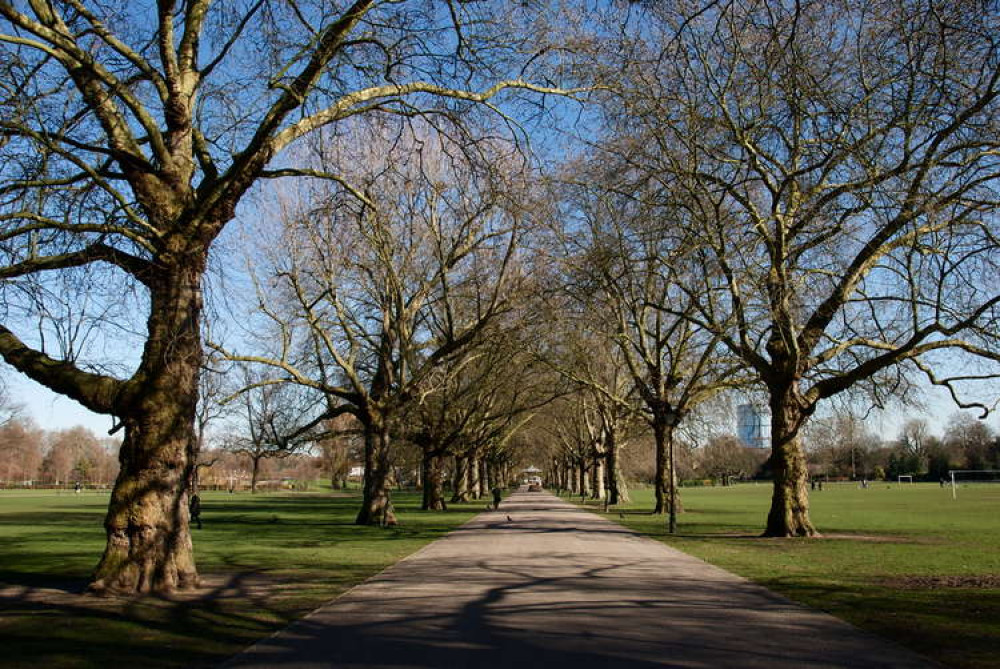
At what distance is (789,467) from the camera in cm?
2152

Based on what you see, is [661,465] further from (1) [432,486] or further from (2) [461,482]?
(2) [461,482]

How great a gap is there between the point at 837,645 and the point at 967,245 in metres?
10.6

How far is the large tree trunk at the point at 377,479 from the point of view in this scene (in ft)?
96.4

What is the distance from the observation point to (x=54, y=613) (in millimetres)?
9883

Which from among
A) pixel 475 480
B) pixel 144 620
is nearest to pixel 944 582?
pixel 144 620

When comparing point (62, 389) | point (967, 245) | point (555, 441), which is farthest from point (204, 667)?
point (555, 441)

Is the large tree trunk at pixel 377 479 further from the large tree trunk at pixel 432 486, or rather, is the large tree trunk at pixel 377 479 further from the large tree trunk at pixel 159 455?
the large tree trunk at pixel 159 455

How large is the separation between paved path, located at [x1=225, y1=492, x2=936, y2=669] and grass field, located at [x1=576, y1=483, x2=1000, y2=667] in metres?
0.56

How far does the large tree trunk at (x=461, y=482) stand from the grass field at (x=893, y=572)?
3110cm

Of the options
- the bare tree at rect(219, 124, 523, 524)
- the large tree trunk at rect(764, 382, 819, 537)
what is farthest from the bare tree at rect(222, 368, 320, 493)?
the large tree trunk at rect(764, 382, 819, 537)

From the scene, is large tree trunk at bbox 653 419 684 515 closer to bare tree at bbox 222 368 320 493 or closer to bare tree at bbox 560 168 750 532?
bare tree at bbox 560 168 750 532

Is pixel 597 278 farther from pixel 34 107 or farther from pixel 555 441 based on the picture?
pixel 555 441

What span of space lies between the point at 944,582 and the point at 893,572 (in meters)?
1.49

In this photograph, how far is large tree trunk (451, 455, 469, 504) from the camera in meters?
57.9
